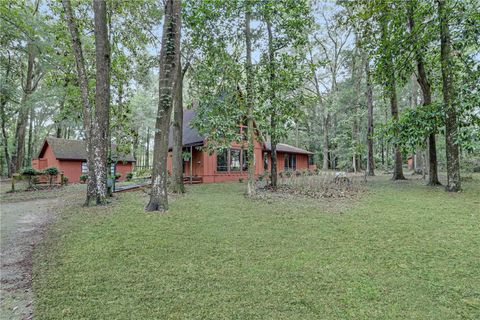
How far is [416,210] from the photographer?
6.23 metres

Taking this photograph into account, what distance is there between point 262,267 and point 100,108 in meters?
6.83

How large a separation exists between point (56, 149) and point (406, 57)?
21.4 metres

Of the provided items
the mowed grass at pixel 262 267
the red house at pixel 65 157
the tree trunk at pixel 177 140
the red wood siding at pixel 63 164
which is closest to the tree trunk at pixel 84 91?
the mowed grass at pixel 262 267

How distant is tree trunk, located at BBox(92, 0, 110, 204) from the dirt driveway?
146 cm

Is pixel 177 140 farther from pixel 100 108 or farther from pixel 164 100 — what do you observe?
pixel 164 100

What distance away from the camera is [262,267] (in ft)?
10.7

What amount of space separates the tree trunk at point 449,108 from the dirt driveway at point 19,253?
10767 mm

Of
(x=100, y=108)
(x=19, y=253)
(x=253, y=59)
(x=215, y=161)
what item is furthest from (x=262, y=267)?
(x=215, y=161)

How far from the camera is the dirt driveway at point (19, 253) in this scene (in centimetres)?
256

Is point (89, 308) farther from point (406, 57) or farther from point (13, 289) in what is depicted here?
point (406, 57)

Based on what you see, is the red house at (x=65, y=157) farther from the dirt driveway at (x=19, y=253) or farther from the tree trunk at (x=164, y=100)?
the tree trunk at (x=164, y=100)

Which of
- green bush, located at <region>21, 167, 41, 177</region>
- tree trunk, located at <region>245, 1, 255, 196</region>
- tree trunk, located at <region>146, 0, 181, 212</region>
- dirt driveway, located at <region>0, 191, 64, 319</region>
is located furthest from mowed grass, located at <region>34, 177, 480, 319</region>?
green bush, located at <region>21, 167, 41, 177</region>

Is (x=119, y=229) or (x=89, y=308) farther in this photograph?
(x=119, y=229)

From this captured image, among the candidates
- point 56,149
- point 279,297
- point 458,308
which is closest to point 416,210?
point 458,308
